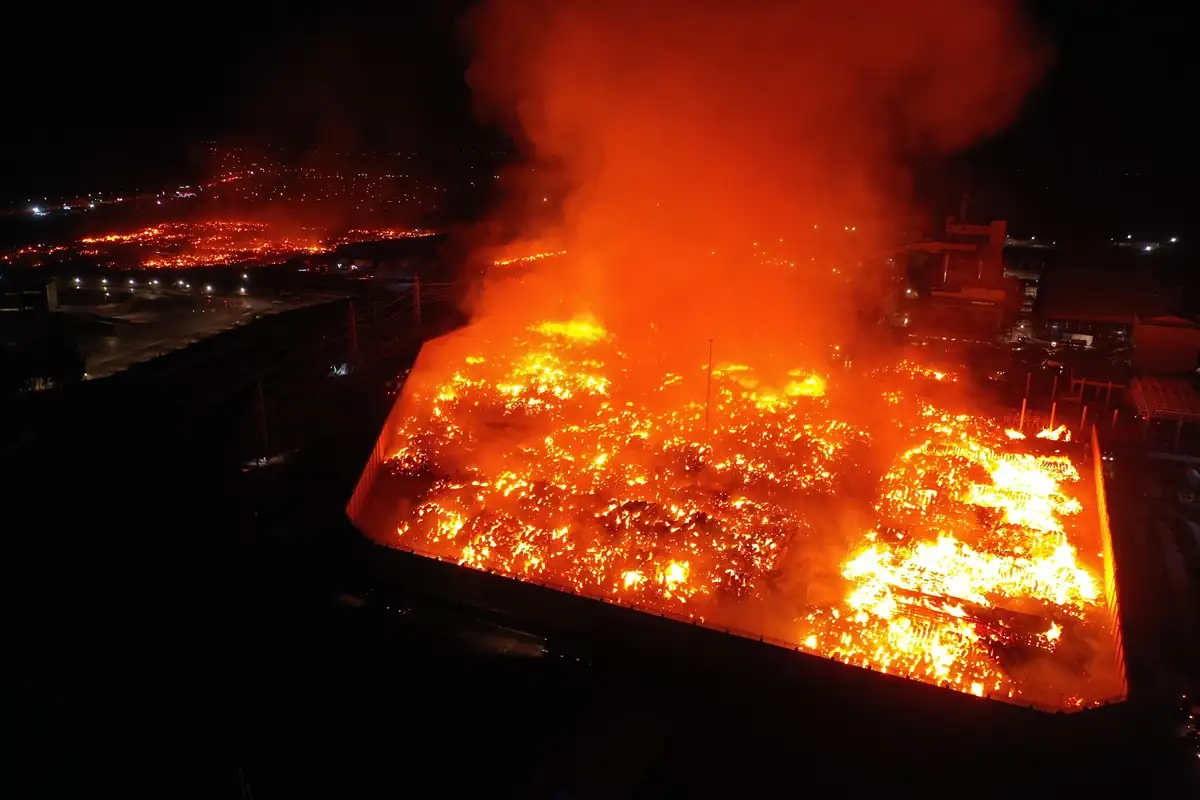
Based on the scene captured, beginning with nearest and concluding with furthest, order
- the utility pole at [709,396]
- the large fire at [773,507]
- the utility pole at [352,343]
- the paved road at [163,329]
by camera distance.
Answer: the large fire at [773,507] → the utility pole at [709,396] → the utility pole at [352,343] → the paved road at [163,329]

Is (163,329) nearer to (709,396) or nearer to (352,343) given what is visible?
(352,343)

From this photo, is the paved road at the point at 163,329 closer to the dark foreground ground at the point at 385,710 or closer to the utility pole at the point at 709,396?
the dark foreground ground at the point at 385,710

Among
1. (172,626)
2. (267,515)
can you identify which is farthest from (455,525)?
(172,626)

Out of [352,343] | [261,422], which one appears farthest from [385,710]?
[352,343]

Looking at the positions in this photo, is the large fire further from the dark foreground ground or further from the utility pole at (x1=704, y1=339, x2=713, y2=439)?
the dark foreground ground

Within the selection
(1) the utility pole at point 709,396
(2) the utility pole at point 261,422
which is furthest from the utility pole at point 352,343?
(1) the utility pole at point 709,396

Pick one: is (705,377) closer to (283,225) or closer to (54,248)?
(54,248)
